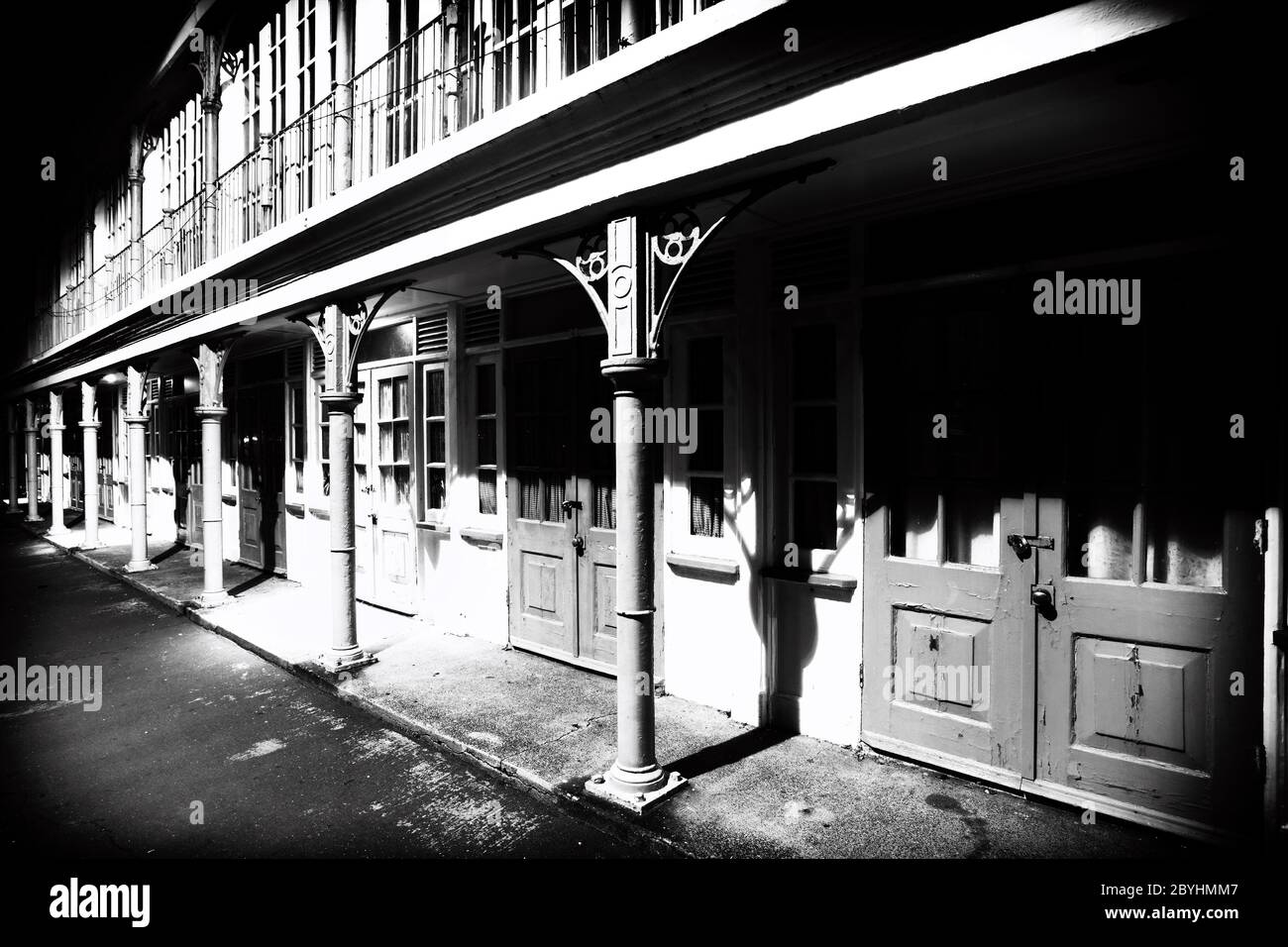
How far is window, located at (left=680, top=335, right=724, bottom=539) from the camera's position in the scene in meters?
4.68

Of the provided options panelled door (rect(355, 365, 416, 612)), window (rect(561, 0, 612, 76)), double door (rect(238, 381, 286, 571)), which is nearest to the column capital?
panelled door (rect(355, 365, 416, 612))

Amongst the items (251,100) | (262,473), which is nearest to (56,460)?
(262,473)

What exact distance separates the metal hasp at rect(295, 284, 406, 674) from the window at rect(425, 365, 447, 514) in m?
1.19

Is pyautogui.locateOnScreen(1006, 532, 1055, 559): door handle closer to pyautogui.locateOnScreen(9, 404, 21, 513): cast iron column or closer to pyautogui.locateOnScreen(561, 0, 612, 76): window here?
pyautogui.locateOnScreen(561, 0, 612, 76): window

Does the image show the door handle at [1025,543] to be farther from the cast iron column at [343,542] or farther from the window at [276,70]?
the window at [276,70]

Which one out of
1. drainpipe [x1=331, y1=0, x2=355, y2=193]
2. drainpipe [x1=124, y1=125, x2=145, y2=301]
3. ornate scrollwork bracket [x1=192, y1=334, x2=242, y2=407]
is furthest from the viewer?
drainpipe [x1=124, y1=125, x2=145, y2=301]

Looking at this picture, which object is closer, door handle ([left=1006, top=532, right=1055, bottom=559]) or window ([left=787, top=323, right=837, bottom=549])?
door handle ([left=1006, top=532, right=1055, bottom=559])

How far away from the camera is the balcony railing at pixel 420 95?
4.88m

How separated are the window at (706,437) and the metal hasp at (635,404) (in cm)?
121

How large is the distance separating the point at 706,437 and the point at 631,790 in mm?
2296

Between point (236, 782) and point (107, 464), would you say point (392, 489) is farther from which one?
point (107, 464)

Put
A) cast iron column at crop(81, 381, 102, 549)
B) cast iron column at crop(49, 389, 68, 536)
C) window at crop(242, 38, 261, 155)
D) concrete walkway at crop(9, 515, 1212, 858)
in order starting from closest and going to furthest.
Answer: concrete walkway at crop(9, 515, 1212, 858), window at crop(242, 38, 261, 155), cast iron column at crop(81, 381, 102, 549), cast iron column at crop(49, 389, 68, 536)

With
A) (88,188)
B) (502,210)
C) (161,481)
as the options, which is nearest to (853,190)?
(502,210)

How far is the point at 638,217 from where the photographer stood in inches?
132
